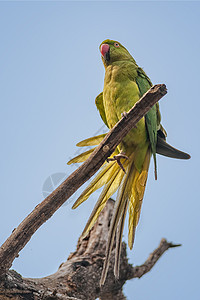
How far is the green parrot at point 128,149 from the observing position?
2.32m

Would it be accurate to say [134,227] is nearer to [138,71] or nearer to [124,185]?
[124,185]

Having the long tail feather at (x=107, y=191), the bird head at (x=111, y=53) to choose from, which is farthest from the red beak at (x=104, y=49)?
the long tail feather at (x=107, y=191)

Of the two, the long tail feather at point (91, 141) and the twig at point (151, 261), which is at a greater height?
the long tail feather at point (91, 141)

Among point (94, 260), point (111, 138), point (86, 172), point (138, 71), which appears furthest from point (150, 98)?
point (94, 260)

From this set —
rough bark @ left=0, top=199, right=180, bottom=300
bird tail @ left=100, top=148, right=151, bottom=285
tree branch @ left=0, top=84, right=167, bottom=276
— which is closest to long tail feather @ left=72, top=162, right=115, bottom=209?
bird tail @ left=100, top=148, right=151, bottom=285

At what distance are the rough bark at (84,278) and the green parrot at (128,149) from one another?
595 mm

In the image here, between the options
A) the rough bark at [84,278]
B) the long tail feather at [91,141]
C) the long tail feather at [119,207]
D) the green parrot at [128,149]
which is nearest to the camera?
the rough bark at [84,278]

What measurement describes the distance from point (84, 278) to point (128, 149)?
1144mm

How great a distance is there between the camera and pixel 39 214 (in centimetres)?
178

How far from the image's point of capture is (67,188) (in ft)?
6.03

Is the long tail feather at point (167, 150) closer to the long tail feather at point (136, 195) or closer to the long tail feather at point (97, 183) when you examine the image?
Result: the long tail feather at point (136, 195)

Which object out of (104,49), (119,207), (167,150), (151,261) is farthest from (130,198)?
(104,49)

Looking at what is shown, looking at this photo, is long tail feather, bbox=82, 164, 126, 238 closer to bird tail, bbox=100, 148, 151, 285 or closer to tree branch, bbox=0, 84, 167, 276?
bird tail, bbox=100, 148, 151, 285

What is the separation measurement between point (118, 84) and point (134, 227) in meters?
1.10
